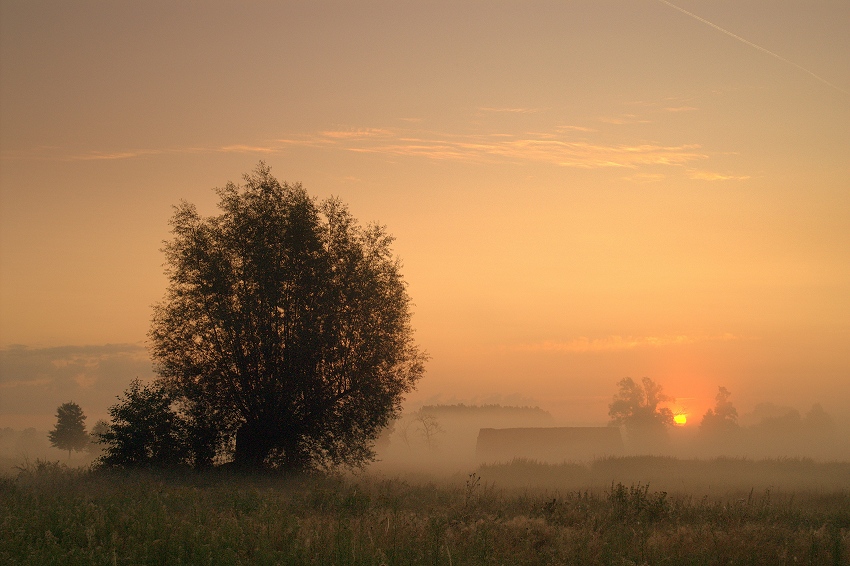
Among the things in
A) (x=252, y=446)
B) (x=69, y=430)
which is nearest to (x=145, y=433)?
(x=252, y=446)

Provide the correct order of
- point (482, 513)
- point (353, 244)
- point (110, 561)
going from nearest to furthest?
1. point (110, 561)
2. point (482, 513)
3. point (353, 244)

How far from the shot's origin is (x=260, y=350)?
28.6 meters

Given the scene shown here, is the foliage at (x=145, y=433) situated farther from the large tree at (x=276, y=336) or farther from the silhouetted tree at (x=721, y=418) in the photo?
the silhouetted tree at (x=721, y=418)

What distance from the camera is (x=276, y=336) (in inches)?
1133

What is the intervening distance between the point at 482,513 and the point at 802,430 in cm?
16374

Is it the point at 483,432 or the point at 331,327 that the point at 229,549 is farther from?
the point at 483,432

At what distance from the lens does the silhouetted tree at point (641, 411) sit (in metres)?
125

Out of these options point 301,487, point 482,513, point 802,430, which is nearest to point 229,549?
point 482,513

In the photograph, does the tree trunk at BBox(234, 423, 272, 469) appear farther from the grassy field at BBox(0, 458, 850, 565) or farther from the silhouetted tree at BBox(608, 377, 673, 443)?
the silhouetted tree at BBox(608, 377, 673, 443)

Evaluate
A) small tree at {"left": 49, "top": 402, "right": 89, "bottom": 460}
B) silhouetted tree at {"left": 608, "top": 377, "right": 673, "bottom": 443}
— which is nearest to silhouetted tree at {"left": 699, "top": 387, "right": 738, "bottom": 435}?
silhouetted tree at {"left": 608, "top": 377, "right": 673, "bottom": 443}

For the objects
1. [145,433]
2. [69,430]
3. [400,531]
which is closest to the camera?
[400,531]

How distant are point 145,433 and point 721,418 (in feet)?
461

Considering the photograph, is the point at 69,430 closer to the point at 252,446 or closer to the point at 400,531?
the point at 252,446

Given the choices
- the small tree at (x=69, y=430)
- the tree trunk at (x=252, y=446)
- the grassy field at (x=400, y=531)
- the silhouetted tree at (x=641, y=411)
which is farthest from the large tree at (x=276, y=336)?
the silhouetted tree at (x=641, y=411)
